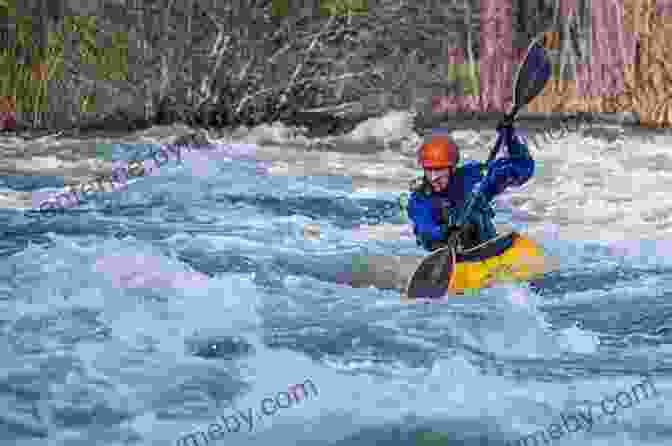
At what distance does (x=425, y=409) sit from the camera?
20.3 feet

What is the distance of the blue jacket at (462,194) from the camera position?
7938 mm

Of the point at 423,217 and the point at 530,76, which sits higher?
the point at 530,76

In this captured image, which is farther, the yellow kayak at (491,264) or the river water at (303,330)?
the yellow kayak at (491,264)

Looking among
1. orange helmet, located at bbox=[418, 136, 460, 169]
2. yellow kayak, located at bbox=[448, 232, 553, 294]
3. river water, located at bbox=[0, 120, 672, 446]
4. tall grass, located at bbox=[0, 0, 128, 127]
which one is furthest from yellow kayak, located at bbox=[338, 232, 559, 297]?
tall grass, located at bbox=[0, 0, 128, 127]

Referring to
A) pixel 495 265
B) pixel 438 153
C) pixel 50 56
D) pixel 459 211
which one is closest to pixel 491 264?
pixel 495 265

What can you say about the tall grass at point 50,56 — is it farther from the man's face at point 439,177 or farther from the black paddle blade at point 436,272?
the black paddle blade at point 436,272

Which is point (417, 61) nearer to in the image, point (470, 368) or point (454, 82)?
point (454, 82)

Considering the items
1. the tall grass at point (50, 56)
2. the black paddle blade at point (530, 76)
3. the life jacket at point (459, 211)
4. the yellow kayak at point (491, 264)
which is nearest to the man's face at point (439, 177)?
the life jacket at point (459, 211)

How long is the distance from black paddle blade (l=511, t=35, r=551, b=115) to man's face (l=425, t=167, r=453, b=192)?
0.95m

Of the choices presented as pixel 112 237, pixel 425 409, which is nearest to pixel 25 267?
pixel 112 237

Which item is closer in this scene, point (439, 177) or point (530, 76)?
point (439, 177)

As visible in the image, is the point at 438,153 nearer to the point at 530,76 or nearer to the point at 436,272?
the point at 436,272

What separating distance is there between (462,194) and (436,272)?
54 centimetres

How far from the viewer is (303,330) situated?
24.8ft
